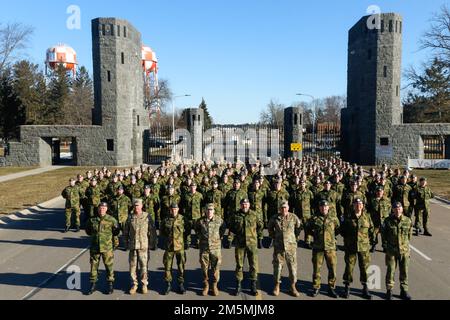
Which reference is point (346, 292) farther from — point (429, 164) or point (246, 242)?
point (429, 164)

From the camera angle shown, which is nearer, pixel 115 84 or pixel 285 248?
pixel 285 248

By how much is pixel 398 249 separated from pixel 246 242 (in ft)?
9.02

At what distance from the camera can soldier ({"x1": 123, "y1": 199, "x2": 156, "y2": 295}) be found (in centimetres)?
746

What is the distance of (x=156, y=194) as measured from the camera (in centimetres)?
1159

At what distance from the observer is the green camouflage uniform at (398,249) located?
7.10 meters

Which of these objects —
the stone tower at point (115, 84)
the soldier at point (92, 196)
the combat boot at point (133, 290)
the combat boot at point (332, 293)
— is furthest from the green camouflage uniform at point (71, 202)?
the stone tower at point (115, 84)

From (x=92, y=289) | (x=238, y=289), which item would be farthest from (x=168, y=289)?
(x=92, y=289)

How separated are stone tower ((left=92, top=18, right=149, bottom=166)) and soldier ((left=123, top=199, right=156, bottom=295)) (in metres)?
25.9

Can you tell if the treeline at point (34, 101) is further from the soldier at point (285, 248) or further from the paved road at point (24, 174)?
the soldier at point (285, 248)

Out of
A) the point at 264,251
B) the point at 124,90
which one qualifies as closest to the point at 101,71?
the point at 124,90

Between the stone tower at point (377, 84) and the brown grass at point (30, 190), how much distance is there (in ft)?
74.1

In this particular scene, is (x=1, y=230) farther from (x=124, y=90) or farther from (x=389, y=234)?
(x=124, y=90)

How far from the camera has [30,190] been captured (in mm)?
20609

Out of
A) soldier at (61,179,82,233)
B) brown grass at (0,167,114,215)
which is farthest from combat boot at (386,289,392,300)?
brown grass at (0,167,114,215)
